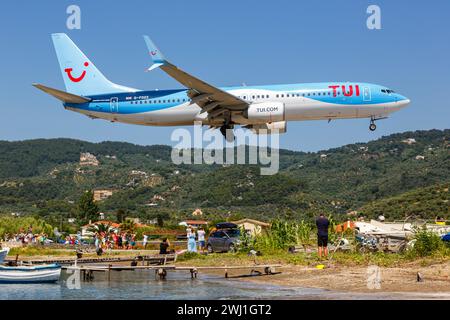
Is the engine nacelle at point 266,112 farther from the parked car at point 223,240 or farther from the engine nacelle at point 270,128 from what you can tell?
the parked car at point 223,240

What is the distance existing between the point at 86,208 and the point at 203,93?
289 feet

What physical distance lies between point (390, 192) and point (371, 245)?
109m

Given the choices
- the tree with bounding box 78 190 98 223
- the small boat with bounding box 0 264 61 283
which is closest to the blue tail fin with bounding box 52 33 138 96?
the small boat with bounding box 0 264 61 283

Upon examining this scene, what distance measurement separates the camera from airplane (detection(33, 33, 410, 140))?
4253cm

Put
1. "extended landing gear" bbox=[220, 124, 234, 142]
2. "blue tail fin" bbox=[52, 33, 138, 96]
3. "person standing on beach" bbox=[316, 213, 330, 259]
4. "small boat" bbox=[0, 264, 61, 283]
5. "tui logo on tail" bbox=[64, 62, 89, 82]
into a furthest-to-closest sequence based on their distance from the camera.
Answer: "tui logo on tail" bbox=[64, 62, 89, 82]
"blue tail fin" bbox=[52, 33, 138, 96]
"extended landing gear" bbox=[220, 124, 234, 142]
"person standing on beach" bbox=[316, 213, 330, 259]
"small boat" bbox=[0, 264, 61, 283]

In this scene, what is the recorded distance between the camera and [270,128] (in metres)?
43.8

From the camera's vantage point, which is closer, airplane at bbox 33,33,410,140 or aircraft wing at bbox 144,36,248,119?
aircraft wing at bbox 144,36,248,119

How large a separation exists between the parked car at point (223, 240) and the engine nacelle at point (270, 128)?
7157mm

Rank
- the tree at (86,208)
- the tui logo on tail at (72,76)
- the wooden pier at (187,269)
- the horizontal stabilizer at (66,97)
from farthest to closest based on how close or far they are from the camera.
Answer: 1. the tree at (86,208)
2. the tui logo on tail at (72,76)
3. the horizontal stabilizer at (66,97)
4. the wooden pier at (187,269)

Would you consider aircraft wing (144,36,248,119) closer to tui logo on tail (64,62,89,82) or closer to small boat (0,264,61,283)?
tui logo on tail (64,62,89,82)

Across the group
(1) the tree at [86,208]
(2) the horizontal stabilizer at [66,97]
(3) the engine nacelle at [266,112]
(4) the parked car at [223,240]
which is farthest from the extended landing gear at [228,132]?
(1) the tree at [86,208]

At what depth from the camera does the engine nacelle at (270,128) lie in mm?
43347

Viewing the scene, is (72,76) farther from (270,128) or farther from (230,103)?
(270,128)
